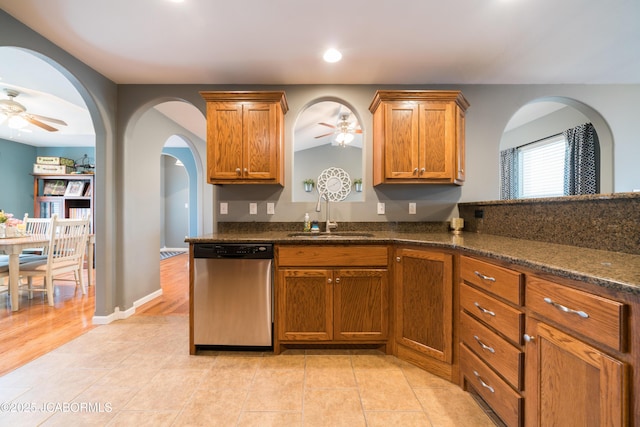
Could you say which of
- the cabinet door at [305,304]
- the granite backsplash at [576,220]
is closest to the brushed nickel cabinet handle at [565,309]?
the granite backsplash at [576,220]

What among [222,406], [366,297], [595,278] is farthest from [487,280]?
[222,406]

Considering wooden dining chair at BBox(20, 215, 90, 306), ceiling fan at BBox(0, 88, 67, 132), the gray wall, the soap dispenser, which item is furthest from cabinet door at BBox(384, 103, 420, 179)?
ceiling fan at BBox(0, 88, 67, 132)

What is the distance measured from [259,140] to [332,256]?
121 centimetres

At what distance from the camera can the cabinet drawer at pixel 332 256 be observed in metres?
2.04

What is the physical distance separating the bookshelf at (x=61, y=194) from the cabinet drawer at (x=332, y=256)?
18.0 feet

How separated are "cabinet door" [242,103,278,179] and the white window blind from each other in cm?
421

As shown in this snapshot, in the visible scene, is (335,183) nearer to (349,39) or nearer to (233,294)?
(349,39)

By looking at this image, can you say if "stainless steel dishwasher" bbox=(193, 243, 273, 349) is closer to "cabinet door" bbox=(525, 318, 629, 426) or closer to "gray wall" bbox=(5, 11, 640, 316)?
"gray wall" bbox=(5, 11, 640, 316)

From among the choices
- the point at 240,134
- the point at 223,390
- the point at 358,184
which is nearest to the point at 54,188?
the point at 240,134

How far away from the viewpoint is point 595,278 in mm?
840

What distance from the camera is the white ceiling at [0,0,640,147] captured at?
1721 millimetres

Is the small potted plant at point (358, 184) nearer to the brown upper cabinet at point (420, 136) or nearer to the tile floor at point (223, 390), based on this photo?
the brown upper cabinet at point (420, 136)

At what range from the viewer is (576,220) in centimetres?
150

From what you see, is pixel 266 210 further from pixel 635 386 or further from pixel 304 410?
pixel 635 386
